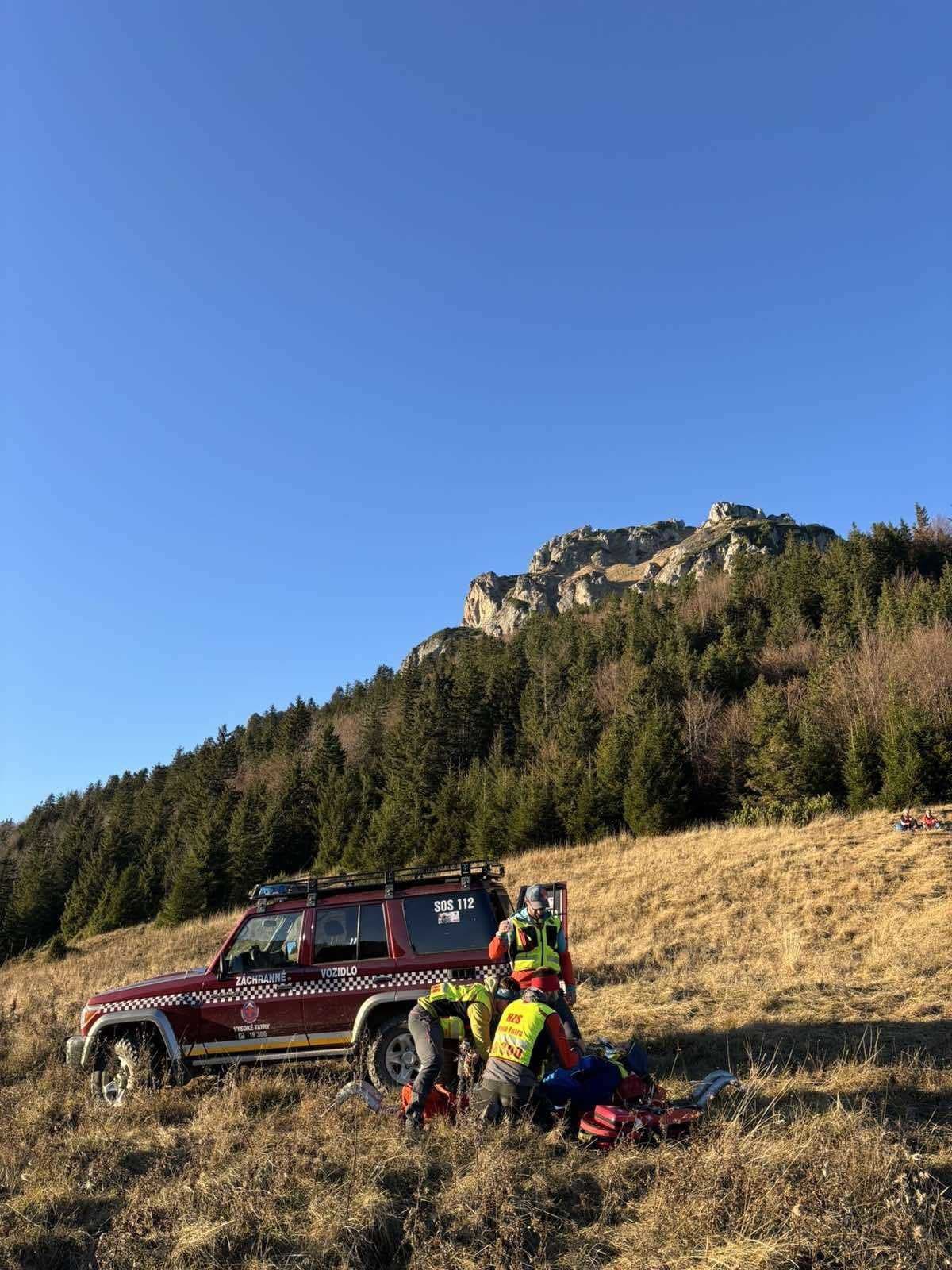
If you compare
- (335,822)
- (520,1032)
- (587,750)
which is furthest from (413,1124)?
(335,822)

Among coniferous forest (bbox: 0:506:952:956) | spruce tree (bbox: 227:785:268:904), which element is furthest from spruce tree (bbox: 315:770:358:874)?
spruce tree (bbox: 227:785:268:904)

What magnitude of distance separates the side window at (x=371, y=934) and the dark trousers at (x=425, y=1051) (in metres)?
1.72

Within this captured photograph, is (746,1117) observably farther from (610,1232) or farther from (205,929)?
(205,929)

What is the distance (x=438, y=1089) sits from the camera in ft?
20.1

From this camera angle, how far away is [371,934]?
7930mm

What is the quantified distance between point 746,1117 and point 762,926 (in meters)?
13.4

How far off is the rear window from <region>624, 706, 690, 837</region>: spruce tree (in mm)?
31033

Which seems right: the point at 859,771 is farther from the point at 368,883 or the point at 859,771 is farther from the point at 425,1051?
the point at 425,1051

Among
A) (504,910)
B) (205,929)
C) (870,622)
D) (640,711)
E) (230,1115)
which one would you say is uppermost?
(870,622)

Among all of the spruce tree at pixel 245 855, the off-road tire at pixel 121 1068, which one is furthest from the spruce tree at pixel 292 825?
the off-road tire at pixel 121 1068

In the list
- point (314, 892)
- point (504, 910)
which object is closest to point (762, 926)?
point (504, 910)

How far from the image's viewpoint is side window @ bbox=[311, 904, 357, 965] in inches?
310

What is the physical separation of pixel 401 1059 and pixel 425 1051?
1680mm

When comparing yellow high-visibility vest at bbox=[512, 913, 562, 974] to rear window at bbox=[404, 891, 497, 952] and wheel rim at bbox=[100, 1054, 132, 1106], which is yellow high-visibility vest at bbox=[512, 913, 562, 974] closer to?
rear window at bbox=[404, 891, 497, 952]
